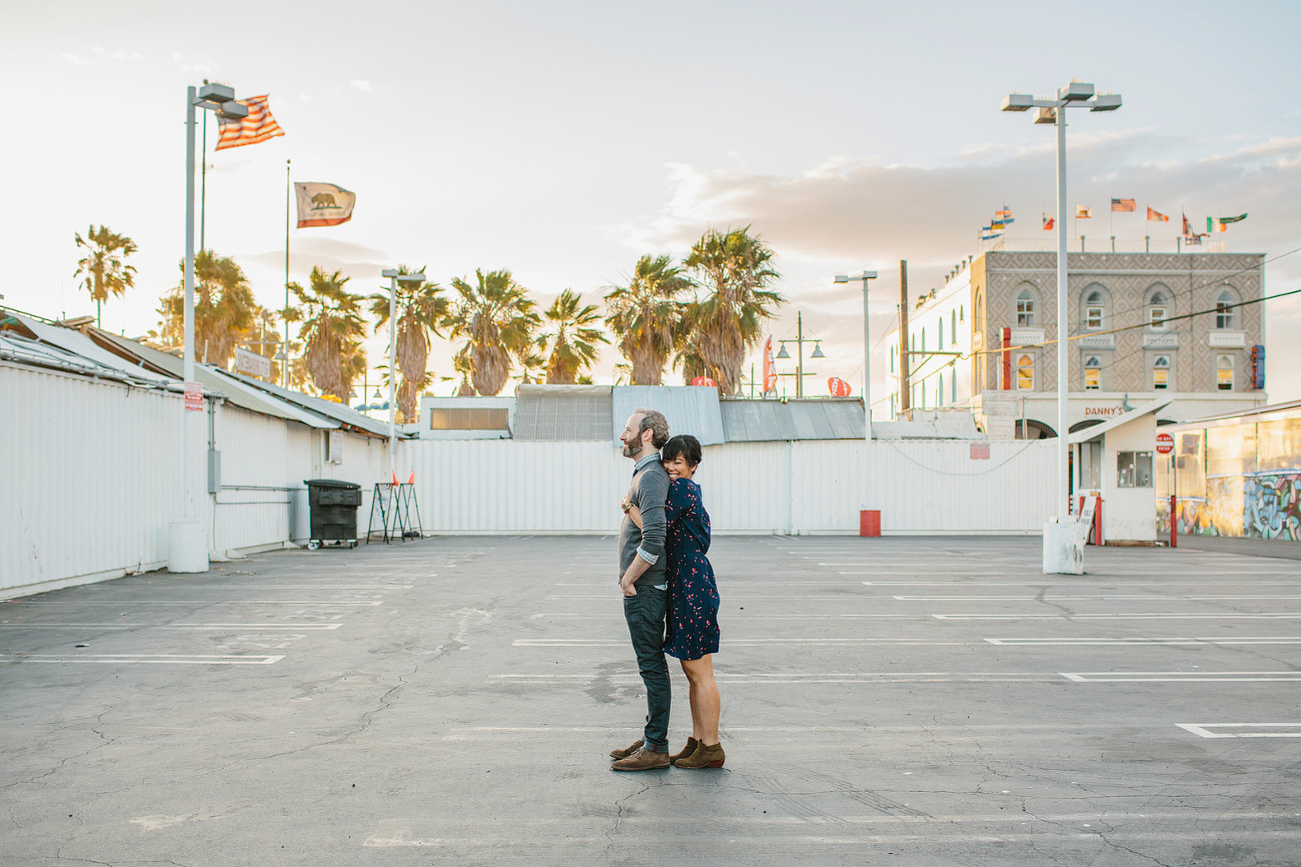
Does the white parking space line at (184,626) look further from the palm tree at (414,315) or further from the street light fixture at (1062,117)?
the palm tree at (414,315)

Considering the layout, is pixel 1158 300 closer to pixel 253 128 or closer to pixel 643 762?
pixel 253 128

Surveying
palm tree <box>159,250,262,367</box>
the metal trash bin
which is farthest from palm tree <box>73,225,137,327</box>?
the metal trash bin

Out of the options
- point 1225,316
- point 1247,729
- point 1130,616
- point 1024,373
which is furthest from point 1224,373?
point 1247,729

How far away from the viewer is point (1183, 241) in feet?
154

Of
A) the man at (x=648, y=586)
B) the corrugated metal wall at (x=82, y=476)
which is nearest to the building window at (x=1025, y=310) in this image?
the corrugated metal wall at (x=82, y=476)

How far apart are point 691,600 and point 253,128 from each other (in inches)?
662

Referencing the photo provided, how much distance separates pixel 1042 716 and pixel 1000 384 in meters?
41.9

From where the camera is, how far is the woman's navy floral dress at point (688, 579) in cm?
502

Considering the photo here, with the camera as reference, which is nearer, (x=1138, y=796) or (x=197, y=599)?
(x=1138, y=796)

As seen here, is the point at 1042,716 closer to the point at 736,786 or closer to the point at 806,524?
the point at 736,786

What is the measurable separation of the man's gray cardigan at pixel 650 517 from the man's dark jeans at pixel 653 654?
88 millimetres

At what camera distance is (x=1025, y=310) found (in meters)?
46.1

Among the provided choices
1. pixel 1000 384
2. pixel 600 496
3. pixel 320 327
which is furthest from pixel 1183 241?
pixel 320 327

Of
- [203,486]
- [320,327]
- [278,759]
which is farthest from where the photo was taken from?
[320,327]
